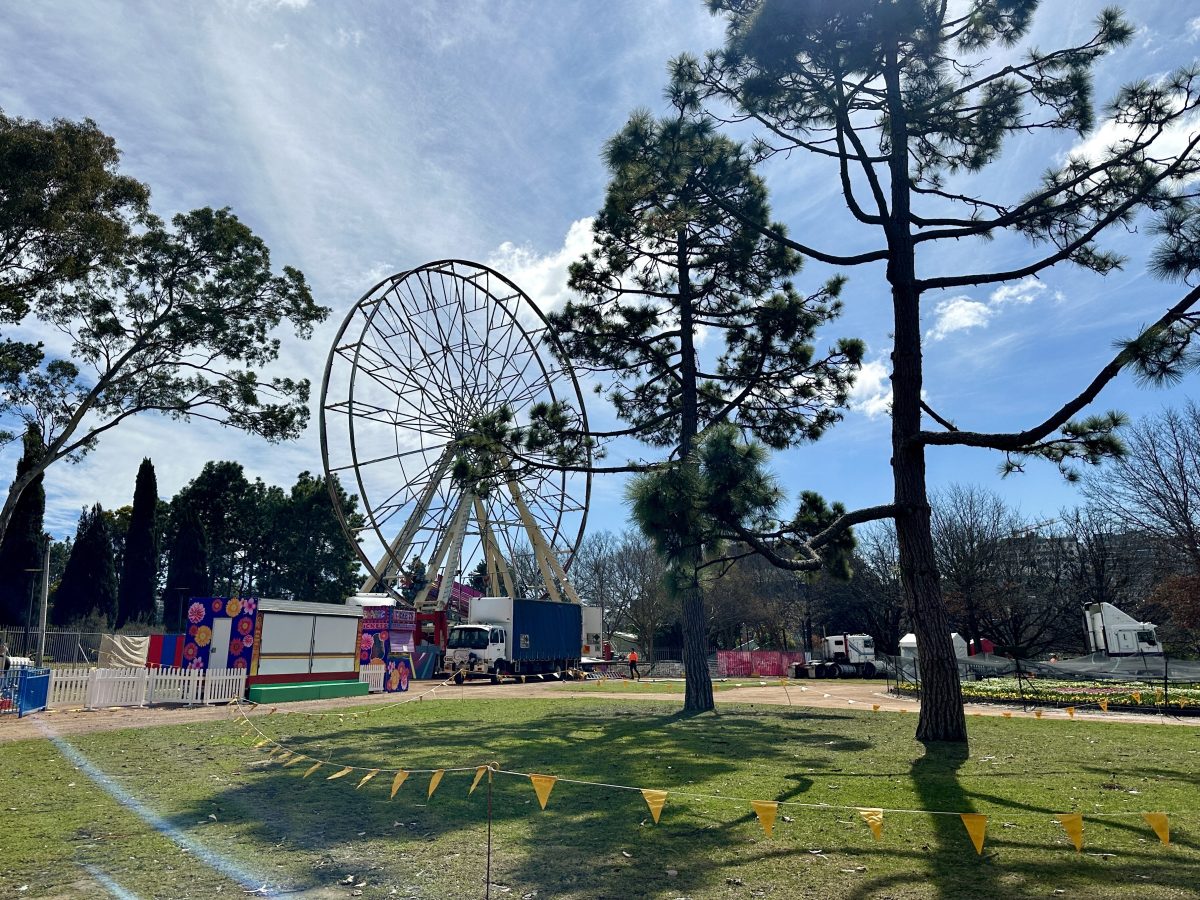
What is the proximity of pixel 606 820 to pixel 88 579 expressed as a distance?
62.3 m

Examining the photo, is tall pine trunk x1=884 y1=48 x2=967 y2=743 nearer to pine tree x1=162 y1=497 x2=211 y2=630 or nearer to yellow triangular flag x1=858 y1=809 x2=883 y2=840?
yellow triangular flag x1=858 y1=809 x2=883 y2=840

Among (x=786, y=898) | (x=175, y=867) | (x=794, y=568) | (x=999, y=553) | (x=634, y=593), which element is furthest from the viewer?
(x=634, y=593)

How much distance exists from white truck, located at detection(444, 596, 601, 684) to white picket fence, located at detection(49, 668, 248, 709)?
40.1 feet

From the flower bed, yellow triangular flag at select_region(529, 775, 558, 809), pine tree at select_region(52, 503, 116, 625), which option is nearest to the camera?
yellow triangular flag at select_region(529, 775, 558, 809)

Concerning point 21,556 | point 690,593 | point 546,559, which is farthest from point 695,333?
point 21,556

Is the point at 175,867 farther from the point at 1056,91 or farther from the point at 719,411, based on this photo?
the point at 719,411

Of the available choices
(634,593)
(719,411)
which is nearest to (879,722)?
(719,411)

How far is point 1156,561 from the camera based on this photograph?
37938mm

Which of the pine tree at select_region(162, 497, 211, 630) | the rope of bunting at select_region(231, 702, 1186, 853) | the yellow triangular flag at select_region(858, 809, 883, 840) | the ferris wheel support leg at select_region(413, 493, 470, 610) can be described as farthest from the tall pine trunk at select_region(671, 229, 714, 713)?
the pine tree at select_region(162, 497, 211, 630)

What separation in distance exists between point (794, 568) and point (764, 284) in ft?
30.7

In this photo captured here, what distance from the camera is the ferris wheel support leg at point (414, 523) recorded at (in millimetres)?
33281

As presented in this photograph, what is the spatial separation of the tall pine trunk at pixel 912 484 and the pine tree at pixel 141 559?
5897 centimetres

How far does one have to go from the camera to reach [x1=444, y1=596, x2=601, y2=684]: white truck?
1270 inches

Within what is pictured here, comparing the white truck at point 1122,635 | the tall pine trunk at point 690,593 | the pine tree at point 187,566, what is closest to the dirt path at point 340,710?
the tall pine trunk at point 690,593
